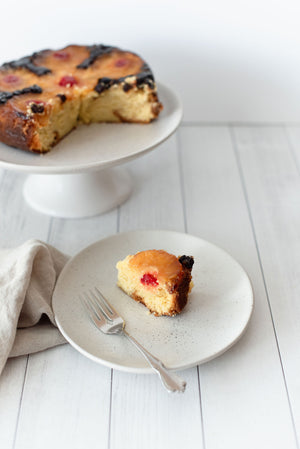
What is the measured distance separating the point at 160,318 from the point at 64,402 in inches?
12.9

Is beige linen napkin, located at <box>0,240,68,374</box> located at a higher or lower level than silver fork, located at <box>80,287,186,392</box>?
higher

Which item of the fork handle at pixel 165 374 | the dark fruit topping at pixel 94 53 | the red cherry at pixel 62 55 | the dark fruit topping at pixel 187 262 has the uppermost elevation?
the red cherry at pixel 62 55

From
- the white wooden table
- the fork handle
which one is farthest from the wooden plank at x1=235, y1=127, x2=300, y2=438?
the fork handle

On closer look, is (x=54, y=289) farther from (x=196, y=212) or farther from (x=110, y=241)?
(x=196, y=212)

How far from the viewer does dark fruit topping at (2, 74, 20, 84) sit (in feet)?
6.74

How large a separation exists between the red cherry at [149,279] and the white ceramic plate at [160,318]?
0.09 meters

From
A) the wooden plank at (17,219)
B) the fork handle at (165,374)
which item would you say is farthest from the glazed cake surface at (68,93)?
the fork handle at (165,374)

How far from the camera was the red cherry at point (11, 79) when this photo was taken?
2054mm

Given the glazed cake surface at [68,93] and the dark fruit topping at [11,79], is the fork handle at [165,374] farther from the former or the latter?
the dark fruit topping at [11,79]

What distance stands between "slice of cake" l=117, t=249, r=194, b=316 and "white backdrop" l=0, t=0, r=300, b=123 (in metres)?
1.31

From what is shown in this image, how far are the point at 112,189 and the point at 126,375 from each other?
904 mm

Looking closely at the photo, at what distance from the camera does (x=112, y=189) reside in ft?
7.23

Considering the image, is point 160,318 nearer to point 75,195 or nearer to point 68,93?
point 75,195

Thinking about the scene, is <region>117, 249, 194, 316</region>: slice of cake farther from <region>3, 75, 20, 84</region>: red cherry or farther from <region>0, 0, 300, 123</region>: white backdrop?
<region>0, 0, 300, 123</region>: white backdrop
